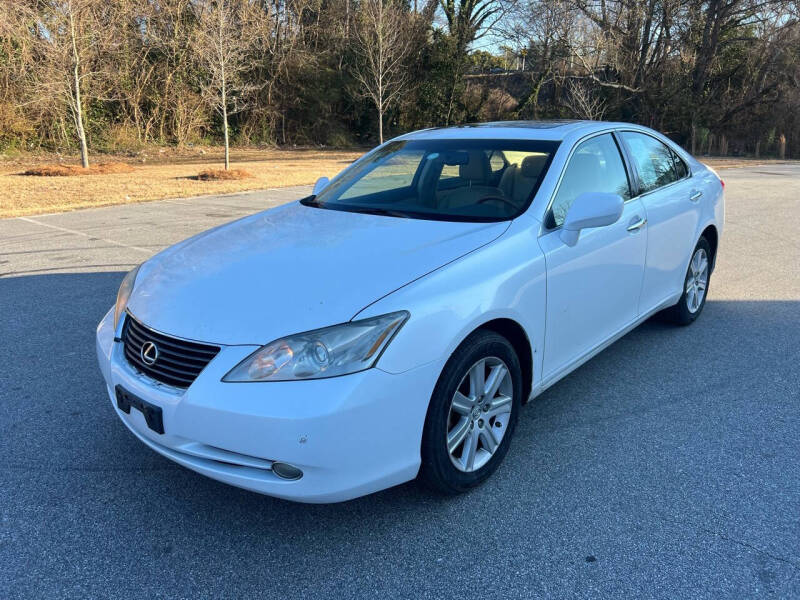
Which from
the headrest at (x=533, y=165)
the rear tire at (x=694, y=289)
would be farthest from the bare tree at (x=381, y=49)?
the headrest at (x=533, y=165)

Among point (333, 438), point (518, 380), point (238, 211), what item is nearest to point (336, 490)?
point (333, 438)

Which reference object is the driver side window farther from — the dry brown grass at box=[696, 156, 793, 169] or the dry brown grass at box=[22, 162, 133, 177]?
the dry brown grass at box=[696, 156, 793, 169]

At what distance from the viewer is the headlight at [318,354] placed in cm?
233

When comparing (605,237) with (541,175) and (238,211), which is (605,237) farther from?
(238,211)

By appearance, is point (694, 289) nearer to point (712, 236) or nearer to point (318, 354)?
point (712, 236)

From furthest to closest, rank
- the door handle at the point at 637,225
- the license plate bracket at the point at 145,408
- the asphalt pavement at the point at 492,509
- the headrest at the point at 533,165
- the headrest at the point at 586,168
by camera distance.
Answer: the door handle at the point at 637,225 < the headrest at the point at 586,168 < the headrest at the point at 533,165 < the license plate bracket at the point at 145,408 < the asphalt pavement at the point at 492,509

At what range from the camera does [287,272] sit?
9.27 ft

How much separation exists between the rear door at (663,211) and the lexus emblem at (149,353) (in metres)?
3.08

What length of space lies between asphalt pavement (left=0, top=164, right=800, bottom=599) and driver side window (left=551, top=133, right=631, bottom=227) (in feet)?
3.98

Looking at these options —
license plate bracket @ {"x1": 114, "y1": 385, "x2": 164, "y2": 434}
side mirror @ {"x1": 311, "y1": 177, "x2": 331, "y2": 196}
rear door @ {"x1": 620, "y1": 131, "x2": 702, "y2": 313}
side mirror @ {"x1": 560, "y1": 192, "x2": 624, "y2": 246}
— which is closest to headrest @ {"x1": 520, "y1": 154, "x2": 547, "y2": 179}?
side mirror @ {"x1": 560, "y1": 192, "x2": 624, "y2": 246}

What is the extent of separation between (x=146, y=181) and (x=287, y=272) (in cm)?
1486

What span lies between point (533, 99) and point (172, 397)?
111 feet

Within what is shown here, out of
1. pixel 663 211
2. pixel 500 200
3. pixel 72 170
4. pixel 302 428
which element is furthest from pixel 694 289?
pixel 72 170

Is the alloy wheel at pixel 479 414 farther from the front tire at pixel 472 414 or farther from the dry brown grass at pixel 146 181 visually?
the dry brown grass at pixel 146 181
